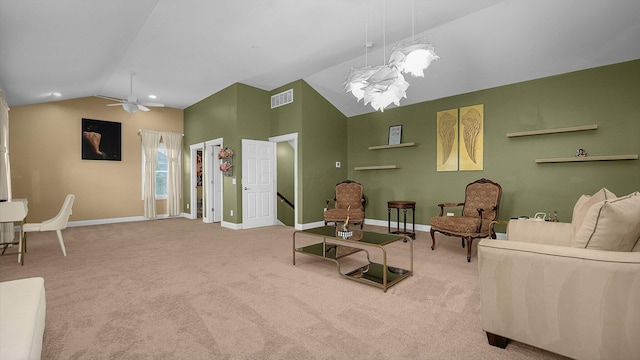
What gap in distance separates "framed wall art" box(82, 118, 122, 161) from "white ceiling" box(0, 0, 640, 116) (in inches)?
53.4

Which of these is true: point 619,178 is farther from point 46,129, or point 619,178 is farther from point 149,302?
point 46,129

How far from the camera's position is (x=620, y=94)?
4.08 meters

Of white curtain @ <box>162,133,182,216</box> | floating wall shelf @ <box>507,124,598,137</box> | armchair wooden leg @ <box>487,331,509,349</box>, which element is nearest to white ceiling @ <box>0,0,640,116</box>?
floating wall shelf @ <box>507,124,598,137</box>

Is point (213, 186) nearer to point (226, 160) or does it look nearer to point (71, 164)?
point (226, 160)

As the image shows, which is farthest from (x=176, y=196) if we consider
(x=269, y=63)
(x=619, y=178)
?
(x=619, y=178)

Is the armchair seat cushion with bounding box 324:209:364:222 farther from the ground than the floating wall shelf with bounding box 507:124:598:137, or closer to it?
closer to it

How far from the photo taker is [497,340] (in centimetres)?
179

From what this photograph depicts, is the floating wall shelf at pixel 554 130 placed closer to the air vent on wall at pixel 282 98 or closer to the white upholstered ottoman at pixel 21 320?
the air vent on wall at pixel 282 98

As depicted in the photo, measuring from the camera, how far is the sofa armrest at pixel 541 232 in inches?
96.6

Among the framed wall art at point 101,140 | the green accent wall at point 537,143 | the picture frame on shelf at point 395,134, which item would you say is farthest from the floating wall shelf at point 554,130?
the framed wall art at point 101,140

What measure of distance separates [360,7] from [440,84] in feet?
8.21

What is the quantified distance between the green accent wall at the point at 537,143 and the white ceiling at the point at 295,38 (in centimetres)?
25

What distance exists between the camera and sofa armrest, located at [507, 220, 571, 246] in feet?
8.05

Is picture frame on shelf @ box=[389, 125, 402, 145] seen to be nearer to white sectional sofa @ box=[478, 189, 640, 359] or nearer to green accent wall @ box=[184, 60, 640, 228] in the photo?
green accent wall @ box=[184, 60, 640, 228]
